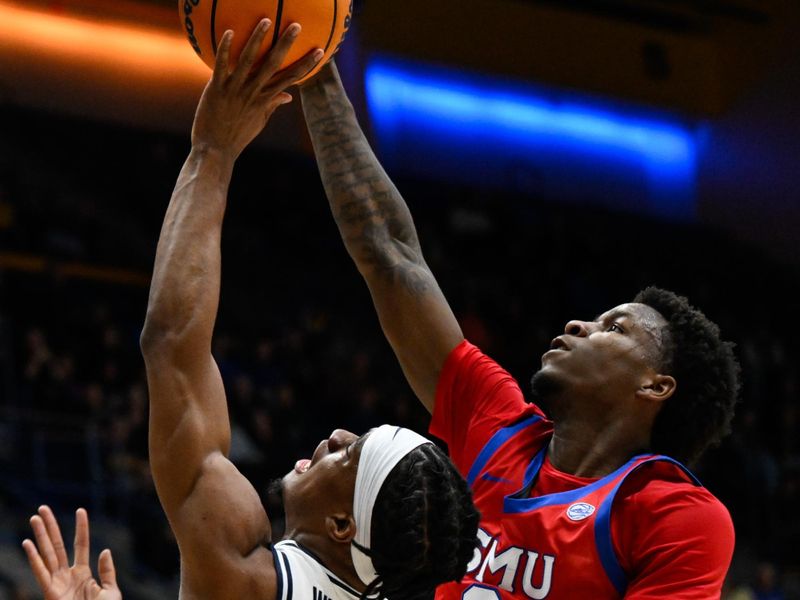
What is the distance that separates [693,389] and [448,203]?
14.5 metres

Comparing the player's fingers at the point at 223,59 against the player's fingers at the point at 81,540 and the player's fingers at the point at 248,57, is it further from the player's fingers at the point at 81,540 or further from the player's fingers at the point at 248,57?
the player's fingers at the point at 81,540

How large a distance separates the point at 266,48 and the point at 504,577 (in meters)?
1.60

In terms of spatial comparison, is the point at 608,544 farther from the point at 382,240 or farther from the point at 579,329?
the point at 382,240

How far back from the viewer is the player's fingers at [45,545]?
2.96 metres

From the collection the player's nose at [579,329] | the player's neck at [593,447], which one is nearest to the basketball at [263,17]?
the player's nose at [579,329]

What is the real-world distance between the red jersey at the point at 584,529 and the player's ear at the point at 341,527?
2.80 feet

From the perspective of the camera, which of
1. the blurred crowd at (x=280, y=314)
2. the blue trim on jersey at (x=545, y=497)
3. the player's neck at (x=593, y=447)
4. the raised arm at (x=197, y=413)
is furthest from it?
the blurred crowd at (x=280, y=314)

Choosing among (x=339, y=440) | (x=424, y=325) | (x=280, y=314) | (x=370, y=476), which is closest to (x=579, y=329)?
(x=424, y=325)

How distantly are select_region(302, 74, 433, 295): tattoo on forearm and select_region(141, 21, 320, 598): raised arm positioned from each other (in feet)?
5.16

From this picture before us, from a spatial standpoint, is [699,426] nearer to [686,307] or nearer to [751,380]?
[686,307]

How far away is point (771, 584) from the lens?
12328 millimetres

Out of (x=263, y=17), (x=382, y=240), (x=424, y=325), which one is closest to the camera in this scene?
(x=263, y=17)

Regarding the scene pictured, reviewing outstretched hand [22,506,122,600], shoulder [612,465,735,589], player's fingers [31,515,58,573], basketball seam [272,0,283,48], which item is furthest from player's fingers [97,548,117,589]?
shoulder [612,465,735,589]

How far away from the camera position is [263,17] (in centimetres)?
309
